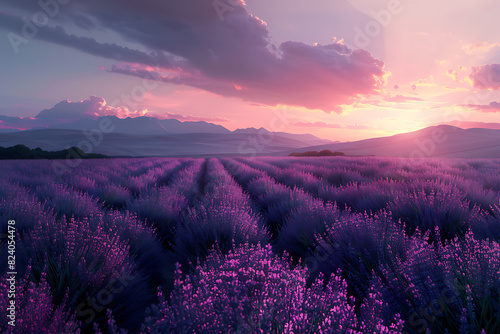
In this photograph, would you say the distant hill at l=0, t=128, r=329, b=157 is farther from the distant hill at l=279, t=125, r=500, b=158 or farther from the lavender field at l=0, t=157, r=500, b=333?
the lavender field at l=0, t=157, r=500, b=333

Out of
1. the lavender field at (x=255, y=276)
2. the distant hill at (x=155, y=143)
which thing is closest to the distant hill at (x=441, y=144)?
the distant hill at (x=155, y=143)

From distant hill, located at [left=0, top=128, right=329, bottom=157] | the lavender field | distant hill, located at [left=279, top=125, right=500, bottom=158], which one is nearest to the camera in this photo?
the lavender field

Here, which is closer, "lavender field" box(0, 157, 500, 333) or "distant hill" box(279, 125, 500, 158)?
"lavender field" box(0, 157, 500, 333)

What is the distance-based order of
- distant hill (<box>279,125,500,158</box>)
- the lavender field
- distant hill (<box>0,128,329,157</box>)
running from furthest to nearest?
distant hill (<box>0,128,329,157</box>)
distant hill (<box>279,125,500,158</box>)
the lavender field

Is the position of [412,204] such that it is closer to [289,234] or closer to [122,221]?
[289,234]

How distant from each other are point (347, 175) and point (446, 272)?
20.9 ft

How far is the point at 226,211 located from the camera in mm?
2730

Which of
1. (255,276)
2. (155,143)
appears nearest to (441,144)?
(255,276)

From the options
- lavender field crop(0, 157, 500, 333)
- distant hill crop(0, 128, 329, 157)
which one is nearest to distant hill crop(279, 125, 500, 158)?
distant hill crop(0, 128, 329, 157)

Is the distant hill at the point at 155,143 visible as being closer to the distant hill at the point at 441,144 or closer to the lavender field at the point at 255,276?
the distant hill at the point at 441,144

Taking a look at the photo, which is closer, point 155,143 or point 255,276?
point 255,276

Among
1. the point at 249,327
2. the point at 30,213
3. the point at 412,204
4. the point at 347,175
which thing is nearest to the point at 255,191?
the point at 347,175

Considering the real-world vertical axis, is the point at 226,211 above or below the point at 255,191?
above

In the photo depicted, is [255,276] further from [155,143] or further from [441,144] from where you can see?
[155,143]
